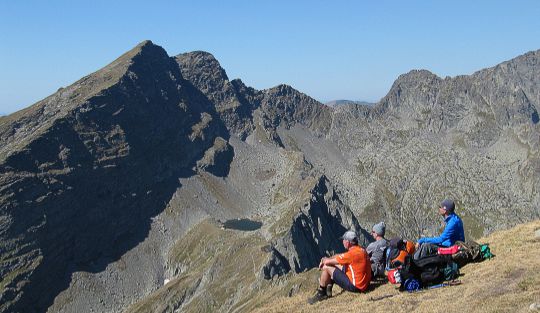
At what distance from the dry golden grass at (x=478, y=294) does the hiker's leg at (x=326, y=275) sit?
0.96 meters

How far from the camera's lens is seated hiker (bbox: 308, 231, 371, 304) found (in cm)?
2352

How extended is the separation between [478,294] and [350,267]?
20.5ft

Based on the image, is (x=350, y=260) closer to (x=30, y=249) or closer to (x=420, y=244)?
(x=420, y=244)

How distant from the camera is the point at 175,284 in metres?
169

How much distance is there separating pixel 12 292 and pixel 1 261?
1468cm

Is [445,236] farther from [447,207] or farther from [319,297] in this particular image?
[319,297]

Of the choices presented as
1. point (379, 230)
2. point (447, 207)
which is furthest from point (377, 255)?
point (447, 207)

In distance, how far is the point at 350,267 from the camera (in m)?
24.0

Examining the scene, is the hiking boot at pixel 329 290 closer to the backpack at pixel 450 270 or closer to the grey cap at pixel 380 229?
the grey cap at pixel 380 229

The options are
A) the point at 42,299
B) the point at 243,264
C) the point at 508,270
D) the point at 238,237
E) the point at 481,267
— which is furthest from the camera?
the point at 238,237

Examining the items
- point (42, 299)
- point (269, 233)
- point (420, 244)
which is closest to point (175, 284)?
point (269, 233)

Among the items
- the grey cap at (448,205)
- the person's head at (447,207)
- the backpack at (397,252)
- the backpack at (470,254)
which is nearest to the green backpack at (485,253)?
the backpack at (470,254)

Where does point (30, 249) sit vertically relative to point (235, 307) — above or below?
above

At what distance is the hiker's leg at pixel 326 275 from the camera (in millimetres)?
24562
